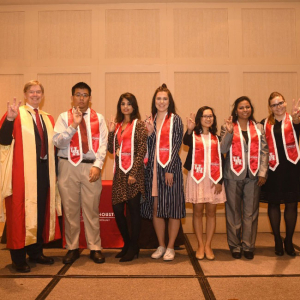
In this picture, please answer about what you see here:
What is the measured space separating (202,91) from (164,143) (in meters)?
1.81

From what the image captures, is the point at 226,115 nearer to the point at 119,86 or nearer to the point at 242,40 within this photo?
the point at 242,40

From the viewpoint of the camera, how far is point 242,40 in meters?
4.64

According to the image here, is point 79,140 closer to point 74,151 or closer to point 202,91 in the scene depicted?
point 74,151

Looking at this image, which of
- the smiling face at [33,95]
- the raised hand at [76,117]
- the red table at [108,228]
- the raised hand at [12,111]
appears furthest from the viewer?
the red table at [108,228]

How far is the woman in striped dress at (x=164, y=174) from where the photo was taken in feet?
10.2

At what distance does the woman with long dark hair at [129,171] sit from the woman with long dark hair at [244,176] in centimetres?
85

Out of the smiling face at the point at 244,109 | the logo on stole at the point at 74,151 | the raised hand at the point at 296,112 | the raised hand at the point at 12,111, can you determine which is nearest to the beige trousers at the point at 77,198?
the logo on stole at the point at 74,151

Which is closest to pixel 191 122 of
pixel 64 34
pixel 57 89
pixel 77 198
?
pixel 77 198

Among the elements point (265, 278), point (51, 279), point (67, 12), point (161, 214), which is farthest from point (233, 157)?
point (67, 12)

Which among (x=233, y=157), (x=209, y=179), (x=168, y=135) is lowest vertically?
(x=209, y=179)

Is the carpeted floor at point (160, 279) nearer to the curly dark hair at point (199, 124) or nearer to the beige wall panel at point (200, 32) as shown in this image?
the curly dark hair at point (199, 124)

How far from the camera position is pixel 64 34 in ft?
15.2

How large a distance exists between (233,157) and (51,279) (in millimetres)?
1985

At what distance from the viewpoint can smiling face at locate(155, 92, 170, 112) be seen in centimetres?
321
